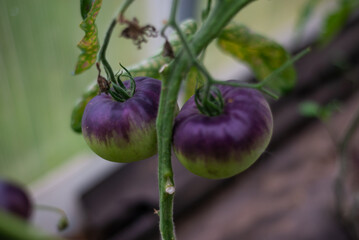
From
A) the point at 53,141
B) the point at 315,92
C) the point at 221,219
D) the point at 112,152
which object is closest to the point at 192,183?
the point at 221,219

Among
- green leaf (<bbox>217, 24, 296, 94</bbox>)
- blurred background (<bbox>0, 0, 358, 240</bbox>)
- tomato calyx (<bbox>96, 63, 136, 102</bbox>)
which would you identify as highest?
tomato calyx (<bbox>96, 63, 136, 102</bbox>)

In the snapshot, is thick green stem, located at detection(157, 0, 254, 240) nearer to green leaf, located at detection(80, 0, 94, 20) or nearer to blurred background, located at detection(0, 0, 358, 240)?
green leaf, located at detection(80, 0, 94, 20)

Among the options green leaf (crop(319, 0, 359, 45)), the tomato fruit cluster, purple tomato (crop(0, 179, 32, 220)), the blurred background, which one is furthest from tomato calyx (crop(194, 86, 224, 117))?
the blurred background

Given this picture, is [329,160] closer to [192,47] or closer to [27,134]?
[27,134]

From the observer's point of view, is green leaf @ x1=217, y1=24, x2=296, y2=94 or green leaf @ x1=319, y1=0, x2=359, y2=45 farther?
green leaf @ x1=319, y1=0, x2=359, y2=45

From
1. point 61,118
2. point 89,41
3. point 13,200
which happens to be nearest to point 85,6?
point 89,41

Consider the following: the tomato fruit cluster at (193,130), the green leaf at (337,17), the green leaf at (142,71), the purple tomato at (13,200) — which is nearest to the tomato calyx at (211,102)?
the tomato fruit cluster at (193,130)

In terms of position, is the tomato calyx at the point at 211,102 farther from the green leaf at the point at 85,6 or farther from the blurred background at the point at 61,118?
the blurred background at the point at 61,118
